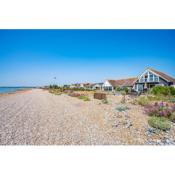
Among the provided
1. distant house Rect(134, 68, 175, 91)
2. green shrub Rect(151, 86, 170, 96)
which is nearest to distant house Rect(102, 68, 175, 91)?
distant house Rect(134, 68, 175, 91)

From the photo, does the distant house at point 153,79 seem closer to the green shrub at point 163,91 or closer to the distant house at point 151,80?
A: the distant house at point 151,80

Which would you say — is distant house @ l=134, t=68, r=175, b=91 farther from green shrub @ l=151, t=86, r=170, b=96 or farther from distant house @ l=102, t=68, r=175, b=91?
green shrub @ l=151, t=86, r=170, b=96

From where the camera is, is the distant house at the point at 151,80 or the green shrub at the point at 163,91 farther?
the distant house at the point at 151,80

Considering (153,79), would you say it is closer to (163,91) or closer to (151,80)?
(151,80)

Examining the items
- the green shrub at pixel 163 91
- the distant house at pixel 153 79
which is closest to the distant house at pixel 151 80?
the distant house at pixel 153 79

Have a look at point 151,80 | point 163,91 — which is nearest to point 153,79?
point 151,80

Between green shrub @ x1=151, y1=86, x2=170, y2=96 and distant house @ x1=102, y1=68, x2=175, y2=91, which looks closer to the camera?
green shrub @ x1=151, y1=86, x2=170, y2=96

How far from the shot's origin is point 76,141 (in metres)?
3.27

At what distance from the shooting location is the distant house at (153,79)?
1339cm

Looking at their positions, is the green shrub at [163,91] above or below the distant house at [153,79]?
below

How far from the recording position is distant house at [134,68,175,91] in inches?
527
